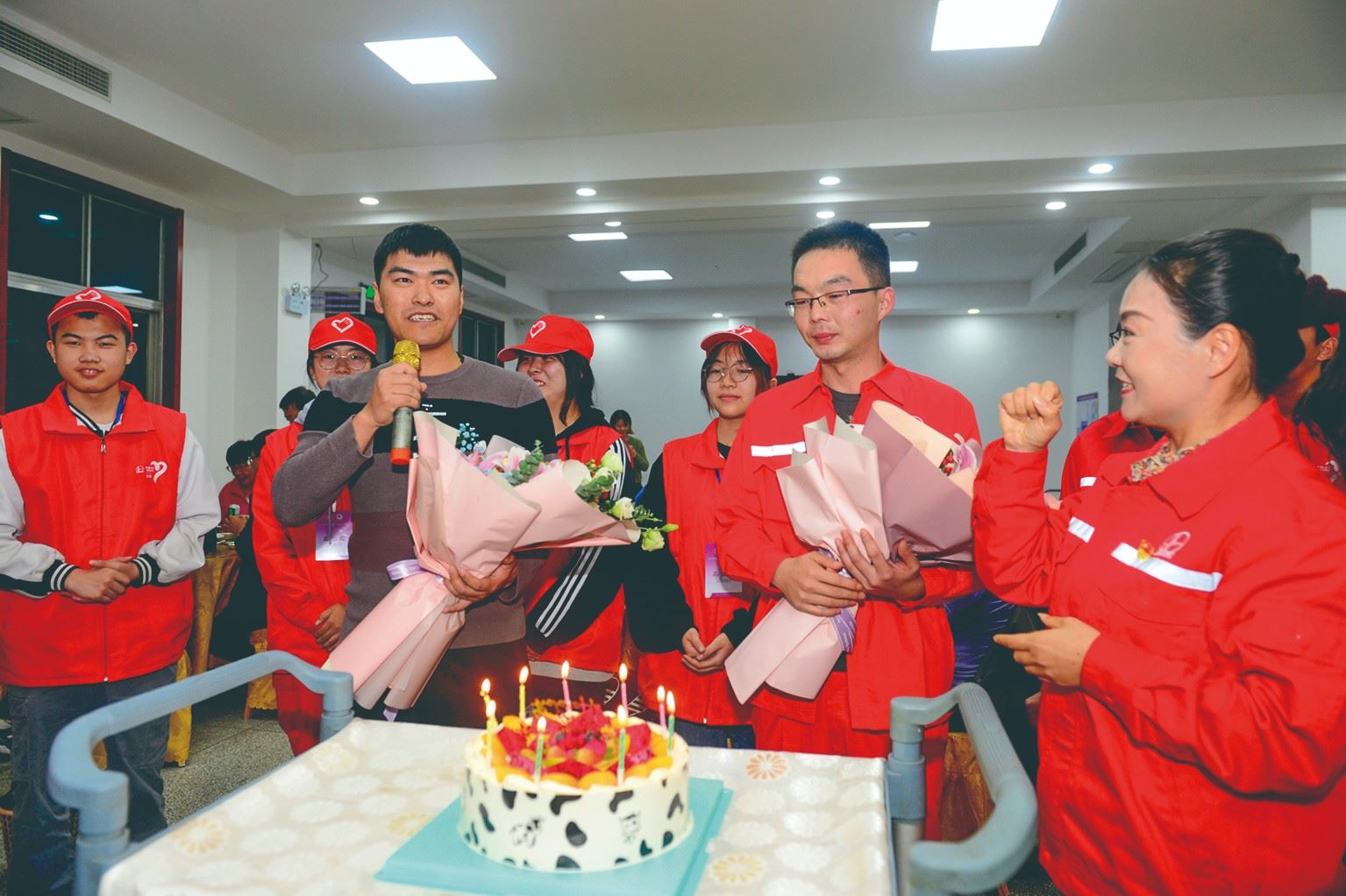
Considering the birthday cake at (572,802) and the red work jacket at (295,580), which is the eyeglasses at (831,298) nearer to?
the birthday cake at (572,802)

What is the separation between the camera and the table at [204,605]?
3902 mm

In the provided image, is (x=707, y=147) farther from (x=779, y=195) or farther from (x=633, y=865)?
(x=633, y=865)

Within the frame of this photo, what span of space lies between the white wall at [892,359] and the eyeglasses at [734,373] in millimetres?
9686

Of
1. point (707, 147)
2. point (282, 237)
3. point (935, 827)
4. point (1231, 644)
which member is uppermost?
point (707, 147)

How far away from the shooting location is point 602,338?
13.2 meters

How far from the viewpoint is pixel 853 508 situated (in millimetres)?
1604

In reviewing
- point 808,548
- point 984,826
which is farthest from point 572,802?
point 808,548

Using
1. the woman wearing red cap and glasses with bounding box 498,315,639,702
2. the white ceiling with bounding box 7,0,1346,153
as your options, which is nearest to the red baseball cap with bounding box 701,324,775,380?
the woman wearing red cap and glasses with bounding box 498,315,639,702

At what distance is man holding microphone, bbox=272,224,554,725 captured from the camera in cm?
166

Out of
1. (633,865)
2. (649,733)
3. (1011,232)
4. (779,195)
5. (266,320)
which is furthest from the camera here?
(1011,232)

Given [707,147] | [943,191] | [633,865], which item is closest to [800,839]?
[633,865]

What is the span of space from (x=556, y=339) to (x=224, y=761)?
2455 mm

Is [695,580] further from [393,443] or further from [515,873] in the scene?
[515,873]

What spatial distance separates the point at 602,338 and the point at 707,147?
7.65 meters
